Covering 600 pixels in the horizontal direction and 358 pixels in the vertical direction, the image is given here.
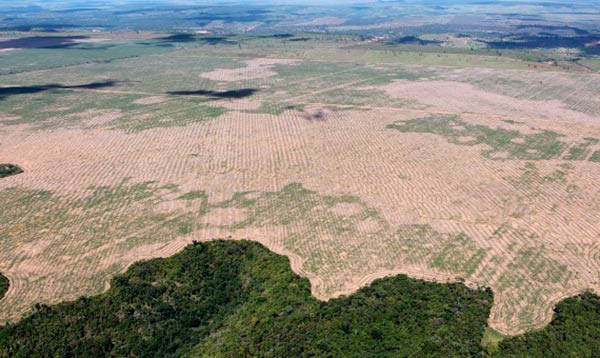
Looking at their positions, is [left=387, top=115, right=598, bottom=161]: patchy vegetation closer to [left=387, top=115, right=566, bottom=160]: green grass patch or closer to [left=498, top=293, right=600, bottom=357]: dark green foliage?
[left=387, top=115, right=566, bottom=160]: green grass patch

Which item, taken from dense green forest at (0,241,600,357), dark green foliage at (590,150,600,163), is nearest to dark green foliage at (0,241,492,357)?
dense green forest at (0,241,600,357)

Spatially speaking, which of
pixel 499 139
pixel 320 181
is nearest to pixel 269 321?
pixel 320 181

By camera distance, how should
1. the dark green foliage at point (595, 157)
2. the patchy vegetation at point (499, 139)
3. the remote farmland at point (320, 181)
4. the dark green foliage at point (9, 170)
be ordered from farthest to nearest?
the patchy vegetation at point (499, 139), the dark green foliage at point (595, 157), the dark green foliage at point (9, 170), the remote farmland at point (320, 181)

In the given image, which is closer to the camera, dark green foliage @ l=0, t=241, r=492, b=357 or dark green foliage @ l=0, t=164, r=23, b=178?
dark green foliage @ l=0, t=241, r=492, b=357

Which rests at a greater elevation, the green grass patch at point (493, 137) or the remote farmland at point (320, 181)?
the remote farmland at point (320, 181)

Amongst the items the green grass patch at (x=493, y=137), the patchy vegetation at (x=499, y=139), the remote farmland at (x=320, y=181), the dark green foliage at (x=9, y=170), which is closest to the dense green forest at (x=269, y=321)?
the remote farmland at (x=320, y=181)

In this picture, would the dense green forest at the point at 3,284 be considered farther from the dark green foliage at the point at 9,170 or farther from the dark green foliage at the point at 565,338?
the dark green foliage at the point at 565,338
